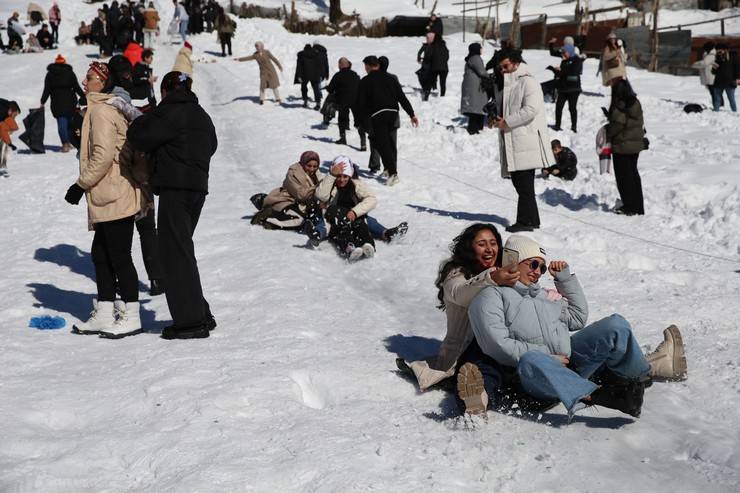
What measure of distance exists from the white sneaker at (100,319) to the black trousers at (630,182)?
6301mm

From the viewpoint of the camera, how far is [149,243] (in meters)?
7.00

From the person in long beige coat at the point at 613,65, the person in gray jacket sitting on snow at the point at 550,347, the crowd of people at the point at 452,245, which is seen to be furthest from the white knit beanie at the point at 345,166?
the person in gray jacket sitting on snow at the point at 550,347

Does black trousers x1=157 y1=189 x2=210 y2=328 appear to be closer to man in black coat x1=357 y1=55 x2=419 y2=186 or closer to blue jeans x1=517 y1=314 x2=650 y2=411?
blue jeans x1=517 y1=314 x2=650 y2=411

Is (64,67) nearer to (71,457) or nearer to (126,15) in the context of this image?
(71,457)

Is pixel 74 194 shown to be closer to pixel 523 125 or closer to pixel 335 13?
pixel 523 125

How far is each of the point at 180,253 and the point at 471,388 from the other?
2.36 meters

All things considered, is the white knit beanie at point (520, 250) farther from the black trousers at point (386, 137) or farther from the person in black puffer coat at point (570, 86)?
the person in black puffer coat at point (570, 86)

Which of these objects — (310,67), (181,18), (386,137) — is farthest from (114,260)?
(181,18)

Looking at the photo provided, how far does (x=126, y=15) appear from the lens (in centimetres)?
2991

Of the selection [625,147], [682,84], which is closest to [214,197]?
[625,147]

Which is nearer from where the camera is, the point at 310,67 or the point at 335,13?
the point at 310,67

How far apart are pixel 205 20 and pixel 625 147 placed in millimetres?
29329

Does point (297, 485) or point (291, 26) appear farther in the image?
point (291, 26)

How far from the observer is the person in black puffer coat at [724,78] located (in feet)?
56.4
